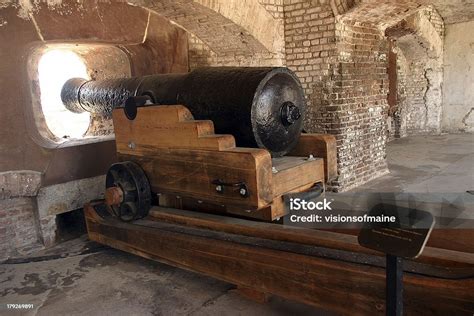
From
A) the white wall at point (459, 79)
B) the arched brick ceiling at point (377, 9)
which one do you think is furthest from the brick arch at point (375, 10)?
the white wall at point (459, 79)

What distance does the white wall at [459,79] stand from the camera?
9562mm

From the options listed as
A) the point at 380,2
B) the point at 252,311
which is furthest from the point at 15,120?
the point at 380,2

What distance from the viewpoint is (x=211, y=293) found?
2.74 metres

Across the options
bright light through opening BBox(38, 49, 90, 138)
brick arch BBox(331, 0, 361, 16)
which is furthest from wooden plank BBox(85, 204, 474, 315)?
bright light through opening BBox(38, 49, 90, 138)

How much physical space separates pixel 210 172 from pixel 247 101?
0.45m

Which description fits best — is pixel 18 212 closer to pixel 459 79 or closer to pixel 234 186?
pixel 234 186

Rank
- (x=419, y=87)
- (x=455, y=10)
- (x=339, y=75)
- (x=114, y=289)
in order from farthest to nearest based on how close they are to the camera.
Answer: (x=419, y=87), (x=455, y=10), (x=339, y=75), (x=114, y=289)

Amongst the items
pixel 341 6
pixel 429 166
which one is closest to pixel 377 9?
pixel 341 6

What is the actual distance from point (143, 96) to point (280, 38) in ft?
9.35

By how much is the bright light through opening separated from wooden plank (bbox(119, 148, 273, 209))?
569 cm

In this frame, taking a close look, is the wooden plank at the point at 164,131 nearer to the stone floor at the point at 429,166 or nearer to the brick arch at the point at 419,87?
the stone floor at the point at 429,166

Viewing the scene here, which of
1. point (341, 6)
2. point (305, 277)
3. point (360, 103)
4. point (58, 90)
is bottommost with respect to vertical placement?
point (305, 277)

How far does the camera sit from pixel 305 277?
6.83ft

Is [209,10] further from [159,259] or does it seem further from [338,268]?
[338,268]
